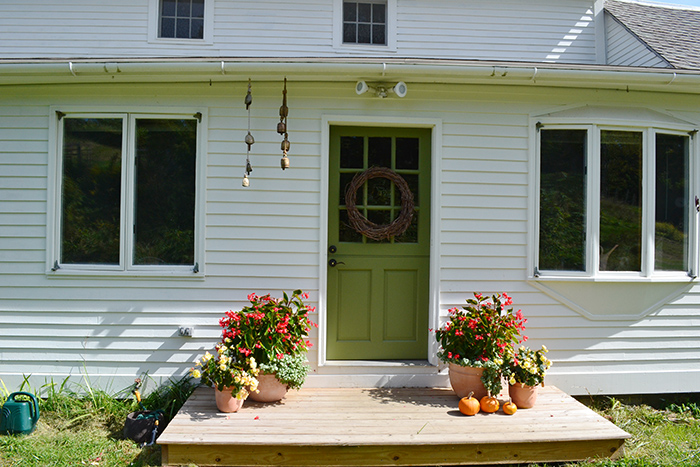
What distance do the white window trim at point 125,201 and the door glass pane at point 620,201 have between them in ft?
11.0

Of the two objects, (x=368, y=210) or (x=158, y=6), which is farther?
(x=158, y=6)

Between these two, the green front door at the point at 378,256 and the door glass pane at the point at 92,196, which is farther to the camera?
the green front door at the point at 378,256

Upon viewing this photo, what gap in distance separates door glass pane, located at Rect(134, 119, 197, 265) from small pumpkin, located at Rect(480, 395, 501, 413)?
252 cm

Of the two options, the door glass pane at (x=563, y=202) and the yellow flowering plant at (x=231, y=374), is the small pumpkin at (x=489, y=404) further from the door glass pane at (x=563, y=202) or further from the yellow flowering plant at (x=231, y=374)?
the yellow flowering plant at (x=231, y=374)

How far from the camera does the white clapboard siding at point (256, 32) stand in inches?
192

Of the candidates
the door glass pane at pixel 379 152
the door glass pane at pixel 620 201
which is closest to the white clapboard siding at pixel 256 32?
the door glass pane at pixel 379 152

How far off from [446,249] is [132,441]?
9.06ft

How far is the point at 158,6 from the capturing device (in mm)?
4883

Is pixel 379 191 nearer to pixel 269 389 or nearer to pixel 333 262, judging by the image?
pixel 333 262

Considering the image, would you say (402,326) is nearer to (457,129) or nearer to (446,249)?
(446,249)

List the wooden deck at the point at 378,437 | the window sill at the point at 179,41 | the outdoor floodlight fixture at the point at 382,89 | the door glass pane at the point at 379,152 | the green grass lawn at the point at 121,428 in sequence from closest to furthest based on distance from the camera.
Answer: the wooden deck at the point at 378,437, the green grass lawn at the point at 121,428, the outdoor floodlight fixture at the point at 382,89, the door glass pane at the point at 379,152, the window sill at the point at 179,41

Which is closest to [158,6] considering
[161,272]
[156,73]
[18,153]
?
[156,73]

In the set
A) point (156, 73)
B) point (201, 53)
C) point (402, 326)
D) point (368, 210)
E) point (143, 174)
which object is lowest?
point (402, 326)

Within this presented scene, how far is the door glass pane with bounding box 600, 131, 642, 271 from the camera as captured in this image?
3936mm
